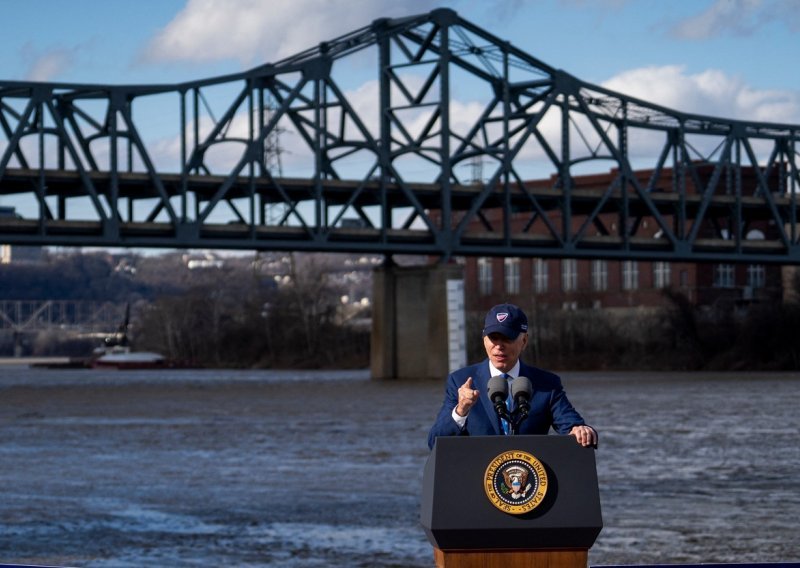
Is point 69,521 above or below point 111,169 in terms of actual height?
below

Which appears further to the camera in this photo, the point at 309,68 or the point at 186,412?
the point at 309,68

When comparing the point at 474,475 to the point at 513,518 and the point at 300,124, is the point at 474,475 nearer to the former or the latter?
the point at 513,518

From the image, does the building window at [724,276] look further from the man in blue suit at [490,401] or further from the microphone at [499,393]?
the microphone at [499,393]

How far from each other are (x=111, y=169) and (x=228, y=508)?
220 ft

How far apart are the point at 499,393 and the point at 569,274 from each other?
437 feet

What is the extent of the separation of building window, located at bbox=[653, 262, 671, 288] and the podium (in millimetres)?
123124

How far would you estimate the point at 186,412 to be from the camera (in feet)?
197

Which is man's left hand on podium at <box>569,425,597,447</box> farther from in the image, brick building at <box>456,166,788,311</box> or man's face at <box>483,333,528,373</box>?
brick building at <box>456,166,788,311</box>

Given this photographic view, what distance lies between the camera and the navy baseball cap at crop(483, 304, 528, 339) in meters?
8.76

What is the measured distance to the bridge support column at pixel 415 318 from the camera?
311 feet

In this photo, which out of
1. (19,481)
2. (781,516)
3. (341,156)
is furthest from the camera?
(341,156)

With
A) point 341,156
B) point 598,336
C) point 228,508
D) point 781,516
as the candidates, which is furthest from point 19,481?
point 598,336

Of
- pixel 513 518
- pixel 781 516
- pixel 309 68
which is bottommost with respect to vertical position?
pixel 781 516

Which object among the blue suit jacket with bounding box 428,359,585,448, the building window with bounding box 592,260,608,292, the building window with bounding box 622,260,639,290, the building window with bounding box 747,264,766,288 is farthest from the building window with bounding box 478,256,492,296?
the blue suit jacket with bounding box 428,359,585,448
